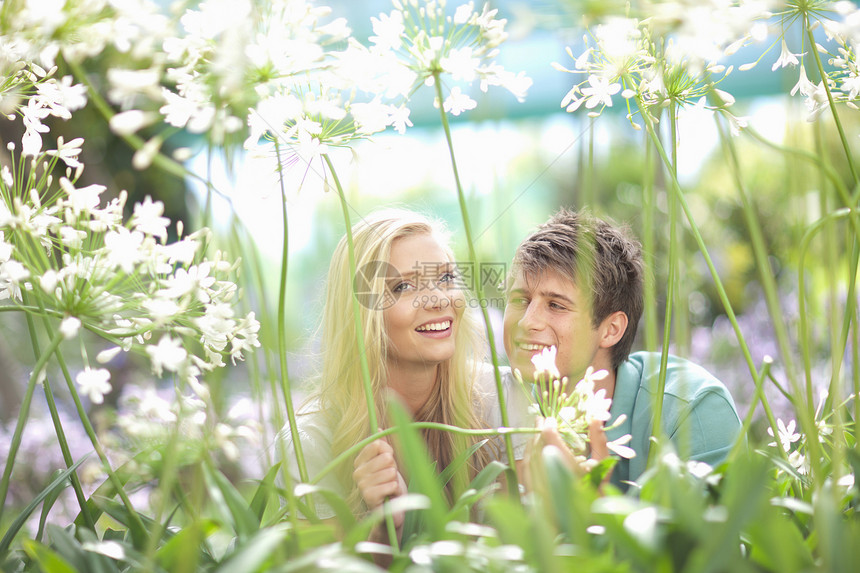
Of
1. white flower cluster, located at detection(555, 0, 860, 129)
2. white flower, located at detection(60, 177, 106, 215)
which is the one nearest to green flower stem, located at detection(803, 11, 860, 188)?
white flower cluster, located at detection(555, 0, 860, 129)

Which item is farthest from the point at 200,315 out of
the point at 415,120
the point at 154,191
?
the point at 154,191

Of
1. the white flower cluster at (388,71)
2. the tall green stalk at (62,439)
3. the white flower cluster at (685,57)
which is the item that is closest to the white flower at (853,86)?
the white flower cluster at (685,57)

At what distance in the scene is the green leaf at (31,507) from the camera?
0.61 metres

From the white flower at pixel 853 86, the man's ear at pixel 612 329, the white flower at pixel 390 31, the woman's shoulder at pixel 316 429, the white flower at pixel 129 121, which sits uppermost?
the white flower at pixel 390 31

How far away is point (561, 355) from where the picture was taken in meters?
1.30

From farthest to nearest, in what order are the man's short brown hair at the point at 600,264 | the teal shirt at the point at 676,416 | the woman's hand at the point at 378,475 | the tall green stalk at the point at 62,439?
the man's short brown hair at the point at 600,264
the teal shirt at the point at 676,416
the woman's hand at the point at 378,475
the tall green stalk at the point at 62,439

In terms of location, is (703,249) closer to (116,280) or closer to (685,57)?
(685,57)

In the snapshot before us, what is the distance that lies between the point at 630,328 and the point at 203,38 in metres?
1.14

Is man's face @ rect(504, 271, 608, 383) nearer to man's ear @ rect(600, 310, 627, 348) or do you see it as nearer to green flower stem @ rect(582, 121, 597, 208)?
man's ear @ rect(600, 310, 627, 348)

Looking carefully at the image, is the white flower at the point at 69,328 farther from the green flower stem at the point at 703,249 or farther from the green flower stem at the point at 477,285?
the green flower stem at the point at 703,249

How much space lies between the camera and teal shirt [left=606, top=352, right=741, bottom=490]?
1.09 metres

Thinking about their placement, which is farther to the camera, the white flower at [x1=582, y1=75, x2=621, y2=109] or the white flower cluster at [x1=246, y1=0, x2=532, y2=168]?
the white flower at [x1=582, y1=75, x2=621, y2=109]

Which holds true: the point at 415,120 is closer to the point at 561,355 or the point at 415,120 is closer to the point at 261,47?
the point at 561,355

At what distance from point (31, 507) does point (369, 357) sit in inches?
25.6
